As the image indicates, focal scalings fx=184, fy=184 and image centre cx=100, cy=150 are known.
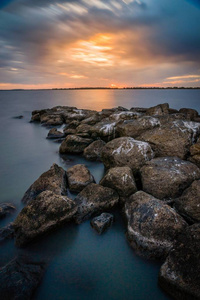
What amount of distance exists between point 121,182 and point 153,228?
153cm

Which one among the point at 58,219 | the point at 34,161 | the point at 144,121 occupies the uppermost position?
the point at 144,121

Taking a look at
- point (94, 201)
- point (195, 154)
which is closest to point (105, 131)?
point (195, 154)

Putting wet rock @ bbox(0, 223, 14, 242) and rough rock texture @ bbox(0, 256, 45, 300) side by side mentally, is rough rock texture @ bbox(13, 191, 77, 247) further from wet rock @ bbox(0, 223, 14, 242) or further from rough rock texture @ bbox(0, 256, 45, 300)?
rough rock texture @ bbox(0, 256, 45, 300)

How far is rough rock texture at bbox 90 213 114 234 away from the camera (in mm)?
4160

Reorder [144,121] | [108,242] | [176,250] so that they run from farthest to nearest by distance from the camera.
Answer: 1. [144,121]
2. [108,242]
3. [176,250]

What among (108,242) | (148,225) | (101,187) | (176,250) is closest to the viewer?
(176,250)

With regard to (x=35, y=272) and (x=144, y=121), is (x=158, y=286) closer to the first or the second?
(x=35, y=272)

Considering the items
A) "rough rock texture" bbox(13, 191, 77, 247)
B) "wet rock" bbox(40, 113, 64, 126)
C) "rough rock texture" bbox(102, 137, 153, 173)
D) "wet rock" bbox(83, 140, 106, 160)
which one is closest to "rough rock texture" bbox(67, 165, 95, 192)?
"rough rock texture" bbox(102, 137, 153, 173)

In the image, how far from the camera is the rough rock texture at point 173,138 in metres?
6.36

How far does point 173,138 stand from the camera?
6484mm

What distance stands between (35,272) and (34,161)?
20.1 ft

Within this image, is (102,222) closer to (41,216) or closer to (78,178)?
(41,216)

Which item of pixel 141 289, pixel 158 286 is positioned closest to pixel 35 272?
pixel 141 289

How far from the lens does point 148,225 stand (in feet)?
11.6
